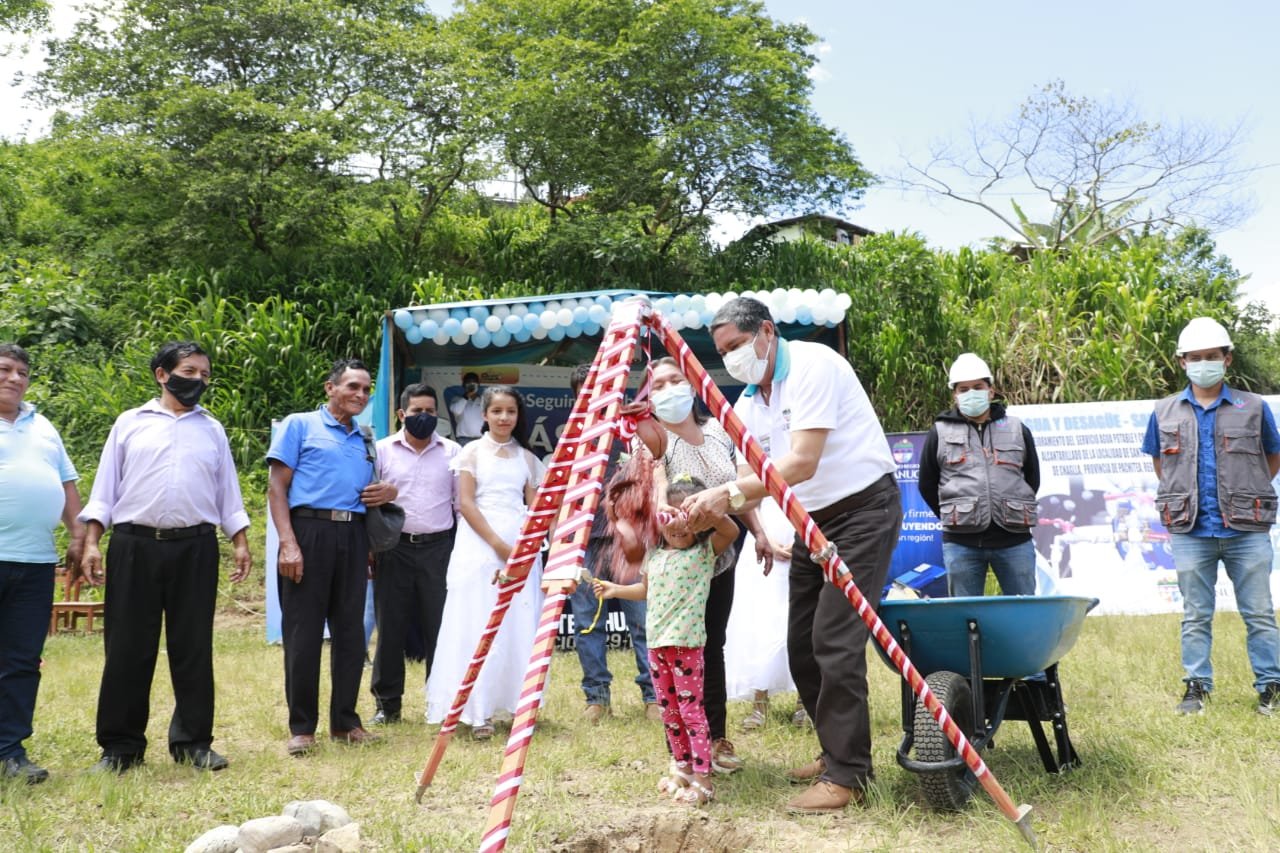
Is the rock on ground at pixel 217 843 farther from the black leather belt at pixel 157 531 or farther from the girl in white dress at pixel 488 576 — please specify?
the girl in white dress at pixel 488 576

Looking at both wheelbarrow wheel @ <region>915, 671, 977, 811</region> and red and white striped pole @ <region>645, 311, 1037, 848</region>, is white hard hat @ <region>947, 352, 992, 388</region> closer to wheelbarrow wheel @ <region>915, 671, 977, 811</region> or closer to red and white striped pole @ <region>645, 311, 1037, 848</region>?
wheelbarrow wheel @ <region>915, 671, 977, 811</region>

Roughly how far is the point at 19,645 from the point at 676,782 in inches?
Answer: 119

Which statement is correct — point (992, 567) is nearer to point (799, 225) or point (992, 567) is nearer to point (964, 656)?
point (964, 656)

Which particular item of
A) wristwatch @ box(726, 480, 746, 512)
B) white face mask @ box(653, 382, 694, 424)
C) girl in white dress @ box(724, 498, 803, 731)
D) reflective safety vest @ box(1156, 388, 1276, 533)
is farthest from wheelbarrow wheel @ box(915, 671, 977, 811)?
reflective safety vest @ box(1156, 388, 1276, 533)

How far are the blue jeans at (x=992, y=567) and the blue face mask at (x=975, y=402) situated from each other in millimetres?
737

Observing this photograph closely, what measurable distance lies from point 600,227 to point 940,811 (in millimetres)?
17562

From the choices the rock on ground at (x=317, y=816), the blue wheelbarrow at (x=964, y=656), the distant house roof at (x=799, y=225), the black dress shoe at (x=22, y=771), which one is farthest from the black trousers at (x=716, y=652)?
the distant house roof at (x=799, y=225)

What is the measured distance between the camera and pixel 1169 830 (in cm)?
336

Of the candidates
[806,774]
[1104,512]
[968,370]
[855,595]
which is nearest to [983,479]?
[968,370]

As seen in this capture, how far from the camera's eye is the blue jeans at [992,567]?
568cm

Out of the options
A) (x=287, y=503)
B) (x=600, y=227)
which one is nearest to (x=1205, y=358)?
(x=287, y=503)

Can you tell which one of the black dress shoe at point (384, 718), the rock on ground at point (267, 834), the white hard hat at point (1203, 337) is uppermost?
the white hard hat at point (1203, 337)

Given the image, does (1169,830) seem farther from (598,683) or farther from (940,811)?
(598,683)

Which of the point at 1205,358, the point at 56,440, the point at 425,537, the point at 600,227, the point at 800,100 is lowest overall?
the point at 425,537
